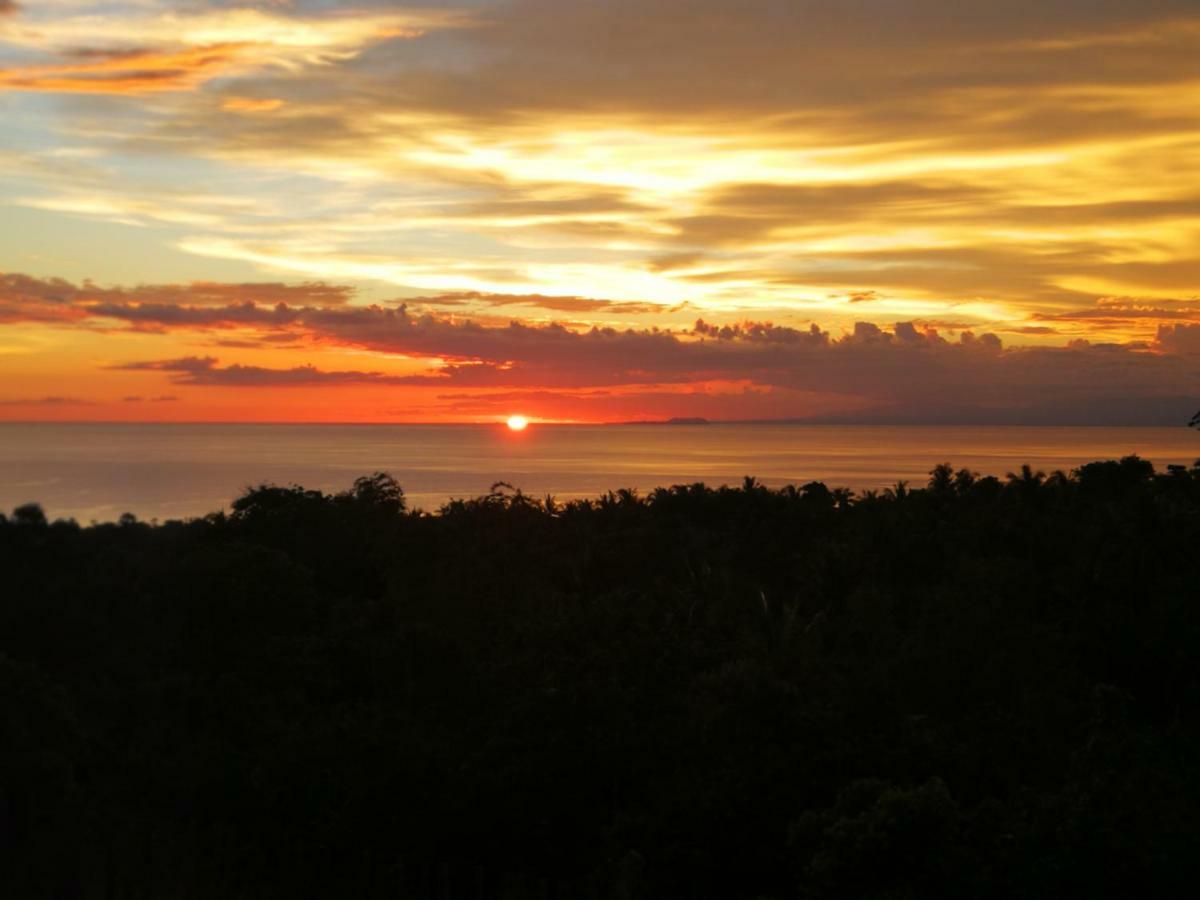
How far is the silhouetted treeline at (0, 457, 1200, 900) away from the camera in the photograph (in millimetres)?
13844

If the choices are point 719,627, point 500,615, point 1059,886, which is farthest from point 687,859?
point 500,615

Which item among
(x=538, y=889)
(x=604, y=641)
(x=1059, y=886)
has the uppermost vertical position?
(x=604, y=641)

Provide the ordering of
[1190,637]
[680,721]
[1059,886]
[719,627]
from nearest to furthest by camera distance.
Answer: [1059,886] → [680,721] → [1190,637] → [719,627]

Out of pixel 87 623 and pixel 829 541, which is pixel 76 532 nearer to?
pixel 87 623

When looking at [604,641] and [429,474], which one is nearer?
[604,641]

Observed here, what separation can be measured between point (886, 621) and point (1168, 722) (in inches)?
252

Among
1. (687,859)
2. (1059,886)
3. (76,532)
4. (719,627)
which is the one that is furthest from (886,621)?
(76,532)

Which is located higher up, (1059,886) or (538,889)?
(1059,886)

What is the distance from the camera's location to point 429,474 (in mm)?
152625

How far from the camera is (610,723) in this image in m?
17.8

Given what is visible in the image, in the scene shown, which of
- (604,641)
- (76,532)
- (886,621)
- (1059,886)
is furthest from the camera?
(76,532)

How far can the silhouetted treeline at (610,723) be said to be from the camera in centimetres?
1384

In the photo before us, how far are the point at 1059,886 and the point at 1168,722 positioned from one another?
11074 millimetres

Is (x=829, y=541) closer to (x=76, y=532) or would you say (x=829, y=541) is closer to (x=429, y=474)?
(x=76, y=532)
